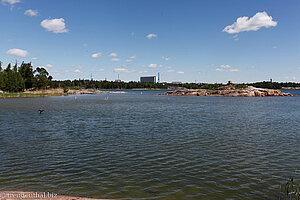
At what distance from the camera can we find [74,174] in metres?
12.8

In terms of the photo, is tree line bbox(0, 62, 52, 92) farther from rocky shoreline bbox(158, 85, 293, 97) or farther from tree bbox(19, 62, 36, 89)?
rocky shoreline bbox(158, 85, 293, 97)

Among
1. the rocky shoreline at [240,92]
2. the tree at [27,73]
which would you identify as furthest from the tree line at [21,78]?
the rocky shoreline at [240,92]

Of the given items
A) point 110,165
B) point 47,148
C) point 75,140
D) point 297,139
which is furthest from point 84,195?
point 297,139

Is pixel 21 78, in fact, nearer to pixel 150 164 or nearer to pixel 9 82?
pixel 9 82

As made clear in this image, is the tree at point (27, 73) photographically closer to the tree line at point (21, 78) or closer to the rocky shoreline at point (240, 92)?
the tree line at point (21, 78)

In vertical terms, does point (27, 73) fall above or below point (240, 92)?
above

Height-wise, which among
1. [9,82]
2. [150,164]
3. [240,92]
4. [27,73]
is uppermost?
[27,73]

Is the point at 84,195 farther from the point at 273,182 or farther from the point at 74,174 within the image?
the point at 273,182

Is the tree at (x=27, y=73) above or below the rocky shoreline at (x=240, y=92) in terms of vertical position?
above

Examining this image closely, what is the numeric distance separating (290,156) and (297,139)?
7.32 m

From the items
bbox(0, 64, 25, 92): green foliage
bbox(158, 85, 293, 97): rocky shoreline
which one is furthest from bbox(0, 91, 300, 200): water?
bbox(0, 64, 25, 92): green foliage

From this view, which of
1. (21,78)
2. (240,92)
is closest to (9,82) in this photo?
(21,78)

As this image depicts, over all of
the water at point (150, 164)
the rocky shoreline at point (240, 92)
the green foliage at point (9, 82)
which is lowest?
the water at point (150, 164)

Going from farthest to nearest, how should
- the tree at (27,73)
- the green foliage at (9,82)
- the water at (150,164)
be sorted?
the tree at (27,73) < the green foliage at (9,82) < the water at (150,164)
